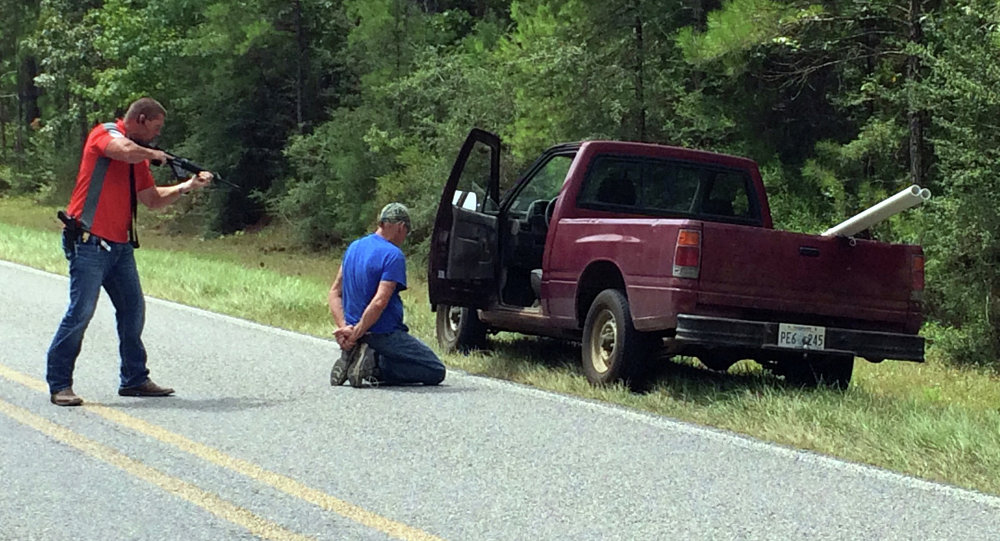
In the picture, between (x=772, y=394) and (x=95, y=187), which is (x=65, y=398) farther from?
(x=772, y=394)

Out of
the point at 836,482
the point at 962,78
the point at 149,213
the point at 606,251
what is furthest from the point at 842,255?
the point at 149,213

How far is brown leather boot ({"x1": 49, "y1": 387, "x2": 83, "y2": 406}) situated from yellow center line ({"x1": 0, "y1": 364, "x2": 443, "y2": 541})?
0.08 meters

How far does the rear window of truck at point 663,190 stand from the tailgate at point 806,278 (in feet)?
6.01

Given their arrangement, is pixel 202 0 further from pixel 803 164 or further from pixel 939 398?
Result: pixel 939 398

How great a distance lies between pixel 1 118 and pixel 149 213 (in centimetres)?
2741

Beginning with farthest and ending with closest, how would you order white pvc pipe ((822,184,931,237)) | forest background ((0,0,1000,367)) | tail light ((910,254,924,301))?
1. forest background ((0,0,1000,367))
2. tail light ((910,254,924,301))
3. white pvc pipe ((822,184,931,237))

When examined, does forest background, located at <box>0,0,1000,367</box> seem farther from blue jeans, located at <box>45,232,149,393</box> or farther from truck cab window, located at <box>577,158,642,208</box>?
blue jeans, located at <box>45,232,149,393</box>

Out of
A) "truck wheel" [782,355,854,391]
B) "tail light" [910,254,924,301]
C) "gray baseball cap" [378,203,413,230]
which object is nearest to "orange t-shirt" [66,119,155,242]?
"gray baseball cap" [378,203,413,230]

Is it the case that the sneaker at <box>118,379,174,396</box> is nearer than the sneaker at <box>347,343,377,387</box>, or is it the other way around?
the sneaker at <box>118,379,174,396</box>

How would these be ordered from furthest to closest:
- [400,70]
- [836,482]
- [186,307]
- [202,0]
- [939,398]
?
1. [202,0]
2. [400,70]
3. [186,307]
4. [939,398]
5. [836,482]

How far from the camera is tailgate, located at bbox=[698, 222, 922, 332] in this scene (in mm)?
7961

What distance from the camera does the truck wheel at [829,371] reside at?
359 inches

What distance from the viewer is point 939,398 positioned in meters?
9.34

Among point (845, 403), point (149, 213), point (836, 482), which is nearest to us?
point (836, 482)
